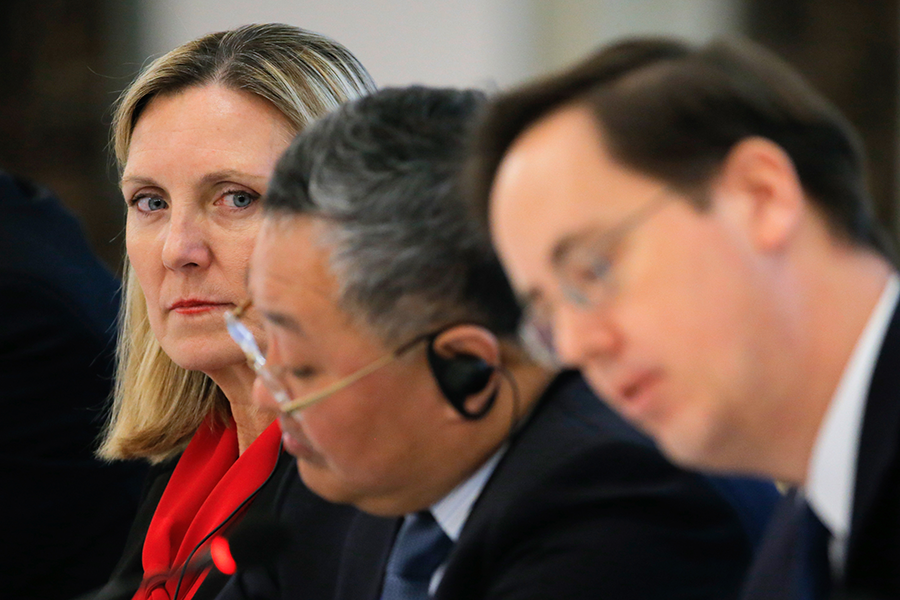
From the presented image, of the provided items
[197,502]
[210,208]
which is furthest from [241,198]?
[197,502]

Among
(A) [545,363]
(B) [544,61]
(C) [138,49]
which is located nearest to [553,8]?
(B) [544,61]

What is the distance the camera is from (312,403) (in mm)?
1371

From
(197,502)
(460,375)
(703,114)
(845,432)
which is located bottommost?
(197,502)

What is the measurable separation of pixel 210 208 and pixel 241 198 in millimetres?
57

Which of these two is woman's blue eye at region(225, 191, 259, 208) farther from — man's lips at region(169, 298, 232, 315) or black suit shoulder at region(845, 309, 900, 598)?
black suit shoulder at region(845, 309, 900, 598)

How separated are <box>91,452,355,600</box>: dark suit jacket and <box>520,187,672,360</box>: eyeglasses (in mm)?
840

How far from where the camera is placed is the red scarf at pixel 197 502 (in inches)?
76.3

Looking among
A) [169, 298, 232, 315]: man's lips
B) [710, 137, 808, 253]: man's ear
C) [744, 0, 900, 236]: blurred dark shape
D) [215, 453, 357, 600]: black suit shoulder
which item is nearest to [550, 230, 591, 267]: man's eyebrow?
[710, 137, 808, 253]: man's ear

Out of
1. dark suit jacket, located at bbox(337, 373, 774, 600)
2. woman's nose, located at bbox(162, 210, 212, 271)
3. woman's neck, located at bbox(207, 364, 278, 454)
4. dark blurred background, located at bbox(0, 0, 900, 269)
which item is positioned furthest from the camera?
dark blurred background, located at bbox(0, 0, 900, 269)

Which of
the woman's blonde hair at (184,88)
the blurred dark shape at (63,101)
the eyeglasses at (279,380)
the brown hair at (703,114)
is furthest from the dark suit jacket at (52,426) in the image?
the blurred dark shape at (63,101)

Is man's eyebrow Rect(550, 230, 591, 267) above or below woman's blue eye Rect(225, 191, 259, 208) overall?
above

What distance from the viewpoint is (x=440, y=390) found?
1.33m

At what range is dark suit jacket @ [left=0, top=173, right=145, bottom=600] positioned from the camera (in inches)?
93.6

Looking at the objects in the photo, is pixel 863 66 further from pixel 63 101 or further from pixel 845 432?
pixel 63 101
